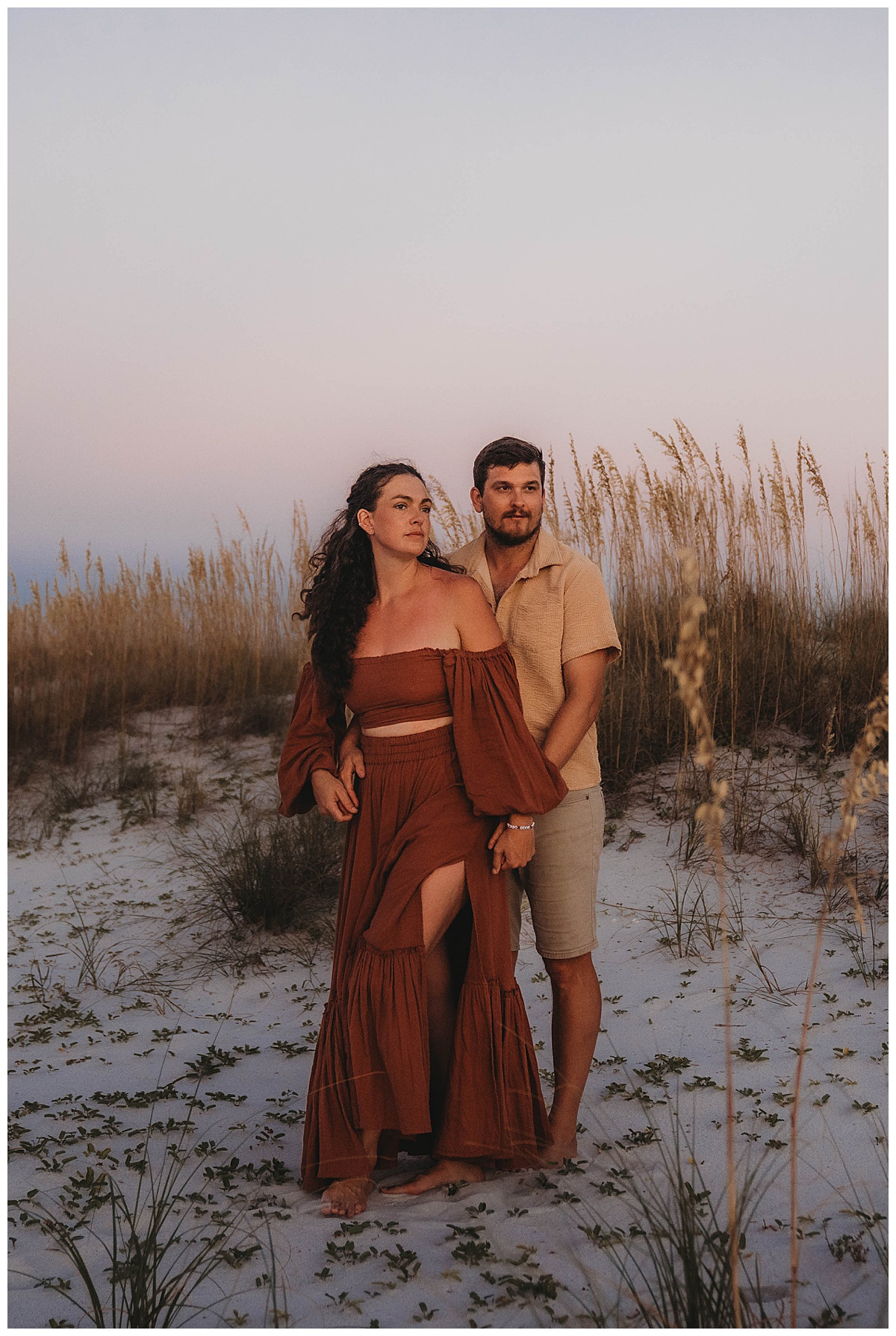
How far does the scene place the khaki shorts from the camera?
3.13 meters

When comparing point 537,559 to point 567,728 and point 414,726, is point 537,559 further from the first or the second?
point 414,726

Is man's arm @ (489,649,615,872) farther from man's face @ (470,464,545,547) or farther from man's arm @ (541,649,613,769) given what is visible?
man's face @ (470,464,545,547)

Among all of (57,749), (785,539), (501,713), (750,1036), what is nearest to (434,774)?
(501,713)

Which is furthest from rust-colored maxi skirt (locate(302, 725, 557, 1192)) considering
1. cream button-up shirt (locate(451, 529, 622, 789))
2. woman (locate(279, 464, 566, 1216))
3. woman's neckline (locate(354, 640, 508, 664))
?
cream button-up shirt (locate(451, 529, 622, 789))

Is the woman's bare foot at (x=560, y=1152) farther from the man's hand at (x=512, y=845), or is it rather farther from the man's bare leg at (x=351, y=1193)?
the man's hand at (x=512, y=845)

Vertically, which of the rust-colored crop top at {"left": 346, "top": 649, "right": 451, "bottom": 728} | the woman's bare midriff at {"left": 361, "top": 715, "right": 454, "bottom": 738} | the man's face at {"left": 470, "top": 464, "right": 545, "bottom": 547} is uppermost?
the man's face at {"left": 470, "top": 464, "right": 545, "bottom": 547}

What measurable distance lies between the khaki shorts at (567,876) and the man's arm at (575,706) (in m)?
0.16

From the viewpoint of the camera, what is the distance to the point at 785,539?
6.38 m

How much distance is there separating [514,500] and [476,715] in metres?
0.65

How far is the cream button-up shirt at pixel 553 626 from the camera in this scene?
10.2ft

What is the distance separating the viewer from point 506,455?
10.2 ft

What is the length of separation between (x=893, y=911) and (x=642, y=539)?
10.7 ft

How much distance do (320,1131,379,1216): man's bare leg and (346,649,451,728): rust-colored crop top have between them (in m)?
1.16

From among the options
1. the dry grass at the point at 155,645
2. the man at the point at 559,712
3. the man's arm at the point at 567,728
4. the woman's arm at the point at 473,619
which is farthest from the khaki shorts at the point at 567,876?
the dry grass at the point at 155,645
